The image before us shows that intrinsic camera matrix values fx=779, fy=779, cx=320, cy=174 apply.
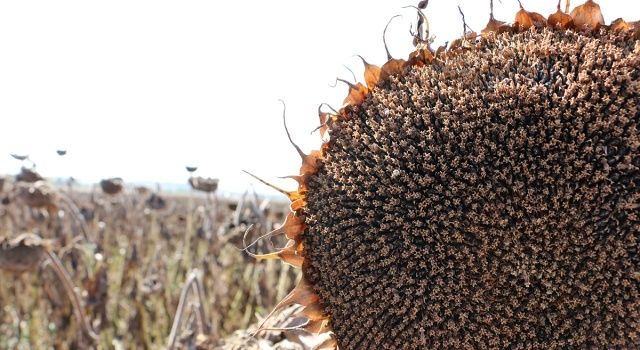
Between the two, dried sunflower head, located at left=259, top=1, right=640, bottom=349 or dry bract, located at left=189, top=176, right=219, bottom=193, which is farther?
dry bract, located at left=189, top=176, right=219, bottom=193

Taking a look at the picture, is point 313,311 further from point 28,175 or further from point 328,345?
point 28,175

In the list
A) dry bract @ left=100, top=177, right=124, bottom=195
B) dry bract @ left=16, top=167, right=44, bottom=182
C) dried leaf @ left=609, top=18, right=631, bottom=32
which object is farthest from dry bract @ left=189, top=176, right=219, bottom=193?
dried leaf @ left=609, top=18, right=631, bottom=32

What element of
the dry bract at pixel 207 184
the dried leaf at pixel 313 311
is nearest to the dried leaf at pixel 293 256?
the dried leaf at pixel 313 311

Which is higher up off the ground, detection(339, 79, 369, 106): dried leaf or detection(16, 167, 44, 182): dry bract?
detection(339, 79, 369, 106): dried leaf

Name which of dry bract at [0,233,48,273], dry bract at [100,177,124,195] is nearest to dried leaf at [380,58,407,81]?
dry bract at [0,233,48,273]

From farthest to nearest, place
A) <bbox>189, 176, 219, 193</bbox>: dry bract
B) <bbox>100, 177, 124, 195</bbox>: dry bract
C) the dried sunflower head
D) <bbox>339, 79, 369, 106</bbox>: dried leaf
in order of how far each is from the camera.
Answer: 1. <bbox>100, 177, 124, 195</bbox>: dry bract
2. <bbox>189, 176, 219, 193</bbox>: dry bract
3. <bbox>339, 79, 369, 106</bbox>: dried leaf
4. the dried sunflower head

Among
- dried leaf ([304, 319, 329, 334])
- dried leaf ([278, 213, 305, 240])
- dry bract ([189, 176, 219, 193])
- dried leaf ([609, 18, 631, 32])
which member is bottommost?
dry bract ([189, 176, 219, 193])

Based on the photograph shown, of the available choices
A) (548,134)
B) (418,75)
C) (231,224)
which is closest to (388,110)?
(418,75)

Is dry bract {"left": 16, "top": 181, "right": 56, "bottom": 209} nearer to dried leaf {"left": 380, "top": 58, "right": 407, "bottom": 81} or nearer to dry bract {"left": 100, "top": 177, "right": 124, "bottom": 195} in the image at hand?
dry bract {"left": 100, "top": 177, "right": 124, "bottom": 195}

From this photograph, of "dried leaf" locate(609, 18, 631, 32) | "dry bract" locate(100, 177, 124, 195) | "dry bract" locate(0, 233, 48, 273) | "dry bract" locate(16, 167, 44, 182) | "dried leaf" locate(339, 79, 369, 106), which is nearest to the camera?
"dried leaf" locate(609, 18, 631, 32)

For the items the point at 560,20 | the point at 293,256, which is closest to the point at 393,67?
the point at 560,20
